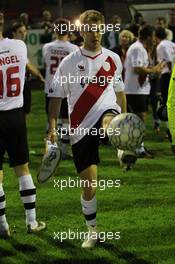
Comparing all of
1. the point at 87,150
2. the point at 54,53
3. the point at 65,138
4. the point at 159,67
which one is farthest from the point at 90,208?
the point at 159,67

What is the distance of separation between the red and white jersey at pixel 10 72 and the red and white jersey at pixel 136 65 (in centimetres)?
617

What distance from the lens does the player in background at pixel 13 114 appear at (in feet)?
28.4

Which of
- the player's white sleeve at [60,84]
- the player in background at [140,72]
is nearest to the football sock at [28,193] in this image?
the player's white sleeve at [60,84]

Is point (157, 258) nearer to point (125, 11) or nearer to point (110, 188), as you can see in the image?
point (110, 188)

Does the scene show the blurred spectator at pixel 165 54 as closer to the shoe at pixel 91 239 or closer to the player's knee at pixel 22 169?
the player's knee at pixel 22 169

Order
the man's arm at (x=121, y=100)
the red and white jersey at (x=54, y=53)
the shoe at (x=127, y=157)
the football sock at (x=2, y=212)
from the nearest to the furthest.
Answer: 1. the shoe at (x=127, y=157)
2. the man's arm at (x=121, y=100)
3. the football sock at (x=2, y=212)
4. the red and white jersey at (x=54, y=53)

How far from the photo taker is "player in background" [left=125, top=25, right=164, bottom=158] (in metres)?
14.7

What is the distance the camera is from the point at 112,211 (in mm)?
10156

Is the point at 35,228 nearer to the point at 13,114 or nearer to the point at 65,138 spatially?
the point at 13,114

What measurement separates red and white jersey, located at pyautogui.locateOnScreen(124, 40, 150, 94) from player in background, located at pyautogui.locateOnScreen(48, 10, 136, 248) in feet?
21.2

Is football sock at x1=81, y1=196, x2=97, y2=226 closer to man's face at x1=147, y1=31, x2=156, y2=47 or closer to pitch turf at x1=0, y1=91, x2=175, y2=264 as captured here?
pitch turf at x1=0, y1=91, x2=175, y2=264

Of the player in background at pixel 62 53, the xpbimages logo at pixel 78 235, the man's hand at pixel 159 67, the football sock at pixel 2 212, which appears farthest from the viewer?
the man's hand at pixel 159 67

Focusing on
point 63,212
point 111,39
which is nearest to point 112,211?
point 63,212

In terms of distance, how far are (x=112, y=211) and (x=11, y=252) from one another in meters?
2.18
